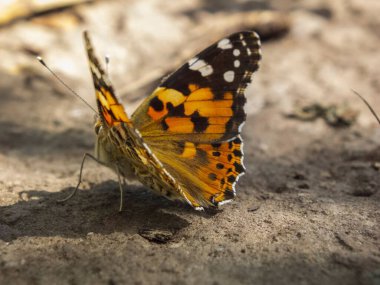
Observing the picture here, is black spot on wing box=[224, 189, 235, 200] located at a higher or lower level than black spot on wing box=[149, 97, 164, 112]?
lower

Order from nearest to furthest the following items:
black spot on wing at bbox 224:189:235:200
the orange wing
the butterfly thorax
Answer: the orange wing → the butterfly thorax → black spot on wing at bbox 224:189:235:200

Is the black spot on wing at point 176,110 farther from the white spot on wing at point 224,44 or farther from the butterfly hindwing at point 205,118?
the white spot on wing at point 224,44

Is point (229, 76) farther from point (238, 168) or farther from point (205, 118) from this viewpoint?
point (238, 168)

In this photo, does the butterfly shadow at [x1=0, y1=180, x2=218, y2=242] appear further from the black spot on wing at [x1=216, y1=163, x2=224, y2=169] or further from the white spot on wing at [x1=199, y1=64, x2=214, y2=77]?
the white spot on wing at [x1=199, y1=64, x2=214, y2=77]

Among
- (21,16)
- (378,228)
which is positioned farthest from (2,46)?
(378,228)

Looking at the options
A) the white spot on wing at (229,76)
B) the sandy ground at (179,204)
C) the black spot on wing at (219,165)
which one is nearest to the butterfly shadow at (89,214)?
the sandy ground at (179,204)

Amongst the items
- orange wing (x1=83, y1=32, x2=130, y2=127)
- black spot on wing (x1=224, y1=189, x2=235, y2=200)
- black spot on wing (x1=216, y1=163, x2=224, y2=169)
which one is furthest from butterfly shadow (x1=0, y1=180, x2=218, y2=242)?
orange wing (x1=83, y1=32, x2=130, y2=127)

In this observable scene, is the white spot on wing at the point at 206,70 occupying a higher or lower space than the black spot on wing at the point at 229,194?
higher

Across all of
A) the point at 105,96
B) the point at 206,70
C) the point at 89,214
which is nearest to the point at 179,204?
the point at 89,214
